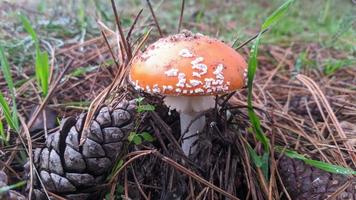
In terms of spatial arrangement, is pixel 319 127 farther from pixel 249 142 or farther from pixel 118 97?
pixel 118 97

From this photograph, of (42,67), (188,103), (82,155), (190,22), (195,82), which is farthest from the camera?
(190,22)

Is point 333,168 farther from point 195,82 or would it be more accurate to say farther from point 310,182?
point 195,82

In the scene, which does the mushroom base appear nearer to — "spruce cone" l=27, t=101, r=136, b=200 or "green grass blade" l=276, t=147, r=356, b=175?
"spruce cone" l=27, t=101, r=136, b=200

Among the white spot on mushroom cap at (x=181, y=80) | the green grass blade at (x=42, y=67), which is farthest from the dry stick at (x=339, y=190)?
the green grass blade at (x=42, y=67)

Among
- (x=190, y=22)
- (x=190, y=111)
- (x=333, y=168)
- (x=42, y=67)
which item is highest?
(x=190, y=22)

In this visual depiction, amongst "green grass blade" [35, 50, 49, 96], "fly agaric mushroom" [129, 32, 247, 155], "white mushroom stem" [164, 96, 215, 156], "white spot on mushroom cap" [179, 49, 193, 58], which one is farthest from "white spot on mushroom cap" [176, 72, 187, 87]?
"green grass blade" [35, 50, 49, 96]

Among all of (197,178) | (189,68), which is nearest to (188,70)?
(189,68)

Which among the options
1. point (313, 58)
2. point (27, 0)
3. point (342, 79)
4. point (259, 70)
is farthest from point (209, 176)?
point (27, 0)
